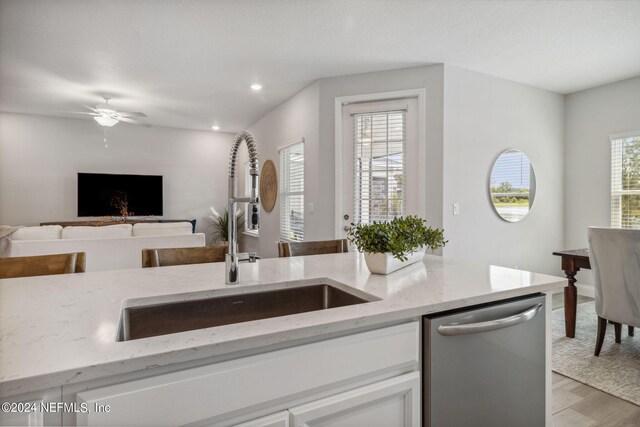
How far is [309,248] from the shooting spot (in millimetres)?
2070

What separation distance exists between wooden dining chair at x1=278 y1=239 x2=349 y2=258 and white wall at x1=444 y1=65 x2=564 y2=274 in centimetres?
182

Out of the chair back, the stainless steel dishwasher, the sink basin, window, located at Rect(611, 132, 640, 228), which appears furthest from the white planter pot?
window, located at Rect(611, 132, 640, 228)

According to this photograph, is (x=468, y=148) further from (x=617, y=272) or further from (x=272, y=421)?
(x=272, y=421)

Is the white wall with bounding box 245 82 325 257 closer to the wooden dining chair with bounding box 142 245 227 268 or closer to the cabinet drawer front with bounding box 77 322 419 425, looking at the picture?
the wooden dining chair with bounding box 142 245 227 268

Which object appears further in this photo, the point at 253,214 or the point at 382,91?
the point at 382,91

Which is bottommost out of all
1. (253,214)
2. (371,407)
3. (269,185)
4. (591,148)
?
(371,407)

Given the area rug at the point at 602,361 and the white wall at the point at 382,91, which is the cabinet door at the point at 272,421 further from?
the white wall at the point at 382,91

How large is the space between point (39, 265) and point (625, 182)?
17.5 ft

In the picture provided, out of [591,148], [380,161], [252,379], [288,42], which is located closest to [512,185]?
[591,148]

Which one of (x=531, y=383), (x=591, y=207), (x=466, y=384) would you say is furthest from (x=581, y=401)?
(x=591, y=207)

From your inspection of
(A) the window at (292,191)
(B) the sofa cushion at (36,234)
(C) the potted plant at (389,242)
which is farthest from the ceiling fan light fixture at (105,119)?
(C) the potted plant at (389,242)

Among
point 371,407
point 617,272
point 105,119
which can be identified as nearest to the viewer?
point 371,407

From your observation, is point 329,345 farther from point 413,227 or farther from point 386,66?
point 386,66

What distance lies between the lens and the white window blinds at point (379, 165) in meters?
3.69
